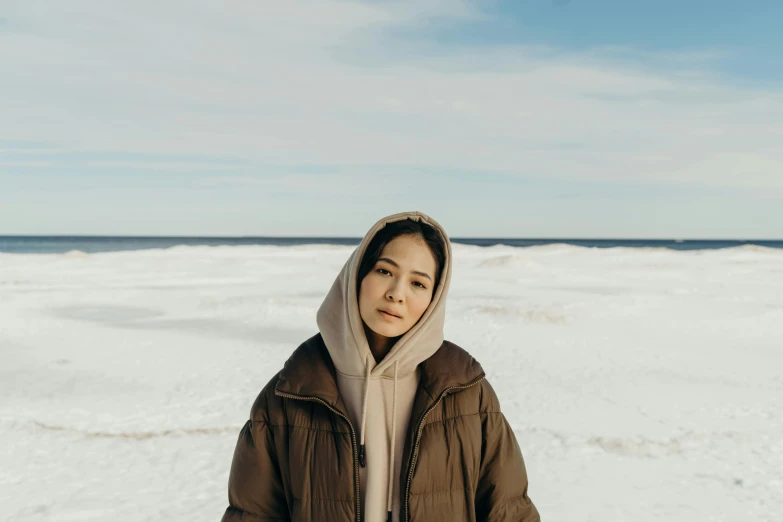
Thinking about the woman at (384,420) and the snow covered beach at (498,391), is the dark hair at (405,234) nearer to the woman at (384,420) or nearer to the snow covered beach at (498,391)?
the woman at (384,420)

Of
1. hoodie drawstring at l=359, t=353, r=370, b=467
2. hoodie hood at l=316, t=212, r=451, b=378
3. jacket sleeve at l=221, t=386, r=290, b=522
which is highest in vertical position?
hoodie hood at l=316, t=212, r=451, b=378

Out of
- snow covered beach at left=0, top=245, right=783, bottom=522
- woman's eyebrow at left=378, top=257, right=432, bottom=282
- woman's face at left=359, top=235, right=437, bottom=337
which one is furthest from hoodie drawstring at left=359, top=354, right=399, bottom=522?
snow covered beach at left=0, top=245, right=783, bottom=522

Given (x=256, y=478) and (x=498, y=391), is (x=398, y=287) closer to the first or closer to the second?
(x=256, y=478)

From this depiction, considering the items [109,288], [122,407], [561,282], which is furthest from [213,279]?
[122,407]

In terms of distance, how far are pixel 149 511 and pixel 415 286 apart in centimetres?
268

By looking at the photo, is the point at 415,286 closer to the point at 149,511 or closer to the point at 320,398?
the point at 320,398

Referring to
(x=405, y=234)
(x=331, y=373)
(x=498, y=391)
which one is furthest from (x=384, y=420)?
(x=498, y=391)

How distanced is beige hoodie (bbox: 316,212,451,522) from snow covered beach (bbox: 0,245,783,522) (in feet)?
7.39

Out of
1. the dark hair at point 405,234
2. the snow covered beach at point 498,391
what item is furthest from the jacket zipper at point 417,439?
the snow covered beach at point 498,391

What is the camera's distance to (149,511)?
144 inches

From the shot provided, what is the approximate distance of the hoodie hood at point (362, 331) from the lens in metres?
1.71

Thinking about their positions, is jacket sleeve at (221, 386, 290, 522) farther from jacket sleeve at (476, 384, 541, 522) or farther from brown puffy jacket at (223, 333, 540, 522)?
jacket sleeve at (476, 384, 541, 522)

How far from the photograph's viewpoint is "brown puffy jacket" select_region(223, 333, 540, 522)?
5.49 feet

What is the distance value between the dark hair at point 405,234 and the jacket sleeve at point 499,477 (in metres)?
0.41
